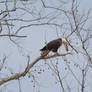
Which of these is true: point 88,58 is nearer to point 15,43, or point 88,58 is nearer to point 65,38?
Result: point 65,38

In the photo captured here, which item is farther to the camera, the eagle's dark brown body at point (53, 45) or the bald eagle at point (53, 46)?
the eagle's dark brown body at point (53, 45)

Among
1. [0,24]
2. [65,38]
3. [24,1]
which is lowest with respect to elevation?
[65,38]

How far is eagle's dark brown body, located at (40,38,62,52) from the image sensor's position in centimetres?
521

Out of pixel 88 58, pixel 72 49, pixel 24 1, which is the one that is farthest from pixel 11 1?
pixel 88 58

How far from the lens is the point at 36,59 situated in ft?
16.0

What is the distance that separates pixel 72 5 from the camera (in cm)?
498

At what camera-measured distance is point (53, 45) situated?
5293 millimetres

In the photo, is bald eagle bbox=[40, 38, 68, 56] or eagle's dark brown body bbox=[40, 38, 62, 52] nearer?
bald eagle bbox=[40, 38, 68, 56]

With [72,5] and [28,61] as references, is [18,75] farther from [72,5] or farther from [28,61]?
[72,5]

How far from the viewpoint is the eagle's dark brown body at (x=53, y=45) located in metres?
5.21

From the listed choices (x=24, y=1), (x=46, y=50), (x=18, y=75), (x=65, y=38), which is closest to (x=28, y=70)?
(x=18, y=75)

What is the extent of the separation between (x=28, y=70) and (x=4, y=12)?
4.17ft

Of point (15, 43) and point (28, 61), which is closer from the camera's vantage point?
point (28, 61)

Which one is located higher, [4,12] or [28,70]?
[4,12]
